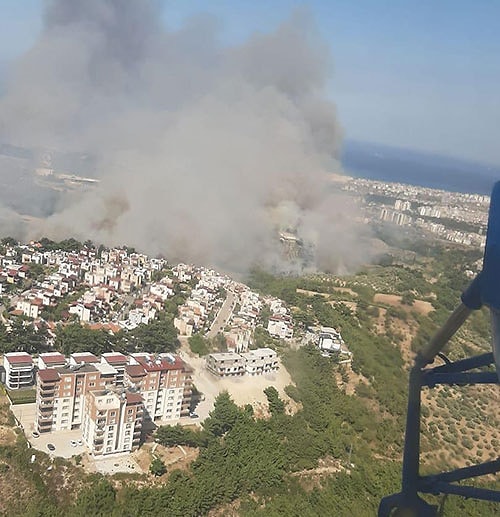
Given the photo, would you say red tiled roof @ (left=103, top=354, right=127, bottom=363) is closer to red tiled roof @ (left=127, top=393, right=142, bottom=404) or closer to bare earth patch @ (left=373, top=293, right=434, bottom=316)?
red tiled roof @ (left=127, top=393, right=142, bottom=404)

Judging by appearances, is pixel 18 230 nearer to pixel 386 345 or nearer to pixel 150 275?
pixel 150 275

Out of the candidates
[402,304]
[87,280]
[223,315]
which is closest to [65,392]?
[223,315]

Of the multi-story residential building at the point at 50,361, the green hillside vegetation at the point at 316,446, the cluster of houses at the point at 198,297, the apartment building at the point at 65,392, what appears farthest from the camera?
the cluster of houses at the point at 198,297

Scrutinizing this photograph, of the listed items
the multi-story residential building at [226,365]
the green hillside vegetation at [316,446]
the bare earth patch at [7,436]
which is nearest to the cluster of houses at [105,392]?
the bare earth patch at [7,436]

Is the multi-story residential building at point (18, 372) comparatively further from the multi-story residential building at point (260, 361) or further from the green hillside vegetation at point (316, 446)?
the multi-story residential building at point (260, 361)

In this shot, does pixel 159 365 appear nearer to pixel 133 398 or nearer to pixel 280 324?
pixel 133 398

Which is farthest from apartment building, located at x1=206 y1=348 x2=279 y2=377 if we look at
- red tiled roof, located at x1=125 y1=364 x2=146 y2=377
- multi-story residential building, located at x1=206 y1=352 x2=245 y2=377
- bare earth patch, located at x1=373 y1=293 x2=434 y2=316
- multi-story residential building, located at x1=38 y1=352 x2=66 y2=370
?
bare earth patch, located at x1=373 y1=293 x2=434 y2=316

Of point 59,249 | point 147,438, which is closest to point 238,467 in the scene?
point 147,438
